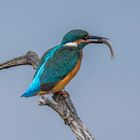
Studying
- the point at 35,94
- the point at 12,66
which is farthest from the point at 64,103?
the point at 12,66

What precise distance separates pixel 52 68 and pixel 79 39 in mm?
750

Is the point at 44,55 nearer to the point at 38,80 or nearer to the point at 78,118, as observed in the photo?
the point at 38,80

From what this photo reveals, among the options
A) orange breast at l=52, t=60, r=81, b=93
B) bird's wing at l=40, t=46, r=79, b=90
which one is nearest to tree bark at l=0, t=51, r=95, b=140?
orange breast at l=52, t=60, r=81, b=93

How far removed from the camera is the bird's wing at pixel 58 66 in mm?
8852

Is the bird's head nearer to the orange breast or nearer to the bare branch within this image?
the orange breast

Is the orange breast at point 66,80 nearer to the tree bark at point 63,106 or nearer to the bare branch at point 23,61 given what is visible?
the tree bark at point 63,106

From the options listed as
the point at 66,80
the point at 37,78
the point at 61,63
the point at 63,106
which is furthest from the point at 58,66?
the point at 63,106

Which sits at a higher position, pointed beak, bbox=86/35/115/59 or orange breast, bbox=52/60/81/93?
pointed beak, bbox=86/35/115/59

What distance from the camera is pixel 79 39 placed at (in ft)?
31.2

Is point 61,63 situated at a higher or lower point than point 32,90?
higher

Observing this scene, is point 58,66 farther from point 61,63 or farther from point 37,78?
point 37,78

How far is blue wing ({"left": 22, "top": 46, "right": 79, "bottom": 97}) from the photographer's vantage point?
8.74 meters

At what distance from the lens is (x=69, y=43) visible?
31.0 ft

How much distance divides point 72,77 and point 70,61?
0.23 m
